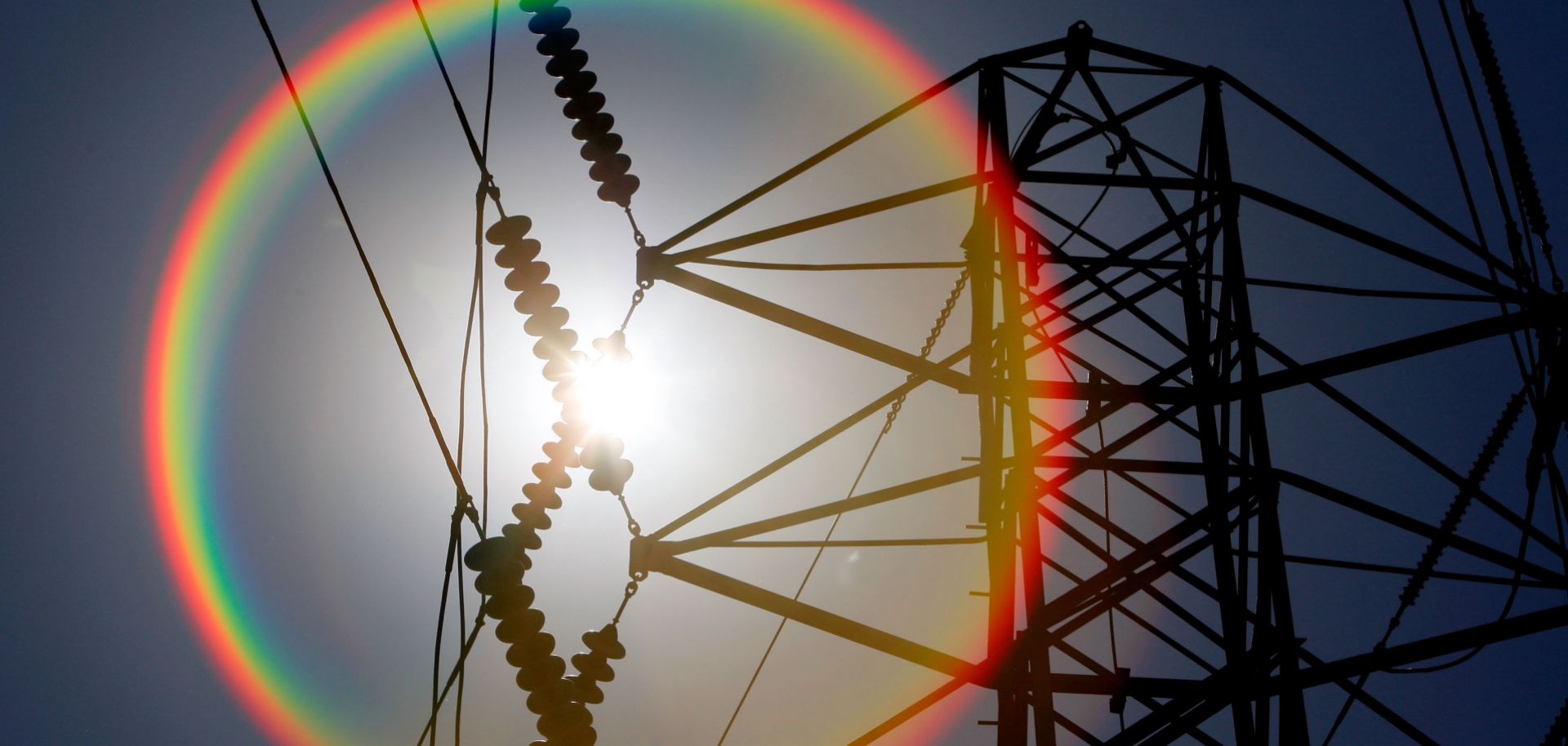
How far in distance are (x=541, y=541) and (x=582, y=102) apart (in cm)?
355

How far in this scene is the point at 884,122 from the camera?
1052 cm

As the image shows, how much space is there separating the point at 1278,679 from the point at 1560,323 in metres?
3.10

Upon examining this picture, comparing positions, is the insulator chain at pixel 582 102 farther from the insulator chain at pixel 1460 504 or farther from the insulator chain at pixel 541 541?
the insulator chain at pixel 1460 504

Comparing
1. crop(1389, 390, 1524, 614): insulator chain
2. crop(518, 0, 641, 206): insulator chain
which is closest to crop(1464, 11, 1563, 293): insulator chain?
crop(1389, 390, 1524, 614): insulator chain

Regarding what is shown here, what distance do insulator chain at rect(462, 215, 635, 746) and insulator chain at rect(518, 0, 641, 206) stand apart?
1.22 m

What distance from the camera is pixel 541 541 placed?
8.66m

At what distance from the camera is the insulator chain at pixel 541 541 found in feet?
26.4

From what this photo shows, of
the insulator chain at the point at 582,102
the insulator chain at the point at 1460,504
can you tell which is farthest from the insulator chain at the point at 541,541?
the insulator chain at the point at 1460,504

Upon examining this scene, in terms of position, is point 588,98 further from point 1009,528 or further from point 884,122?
point 1009,528

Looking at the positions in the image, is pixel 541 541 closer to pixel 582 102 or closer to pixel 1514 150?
pixel 582 102

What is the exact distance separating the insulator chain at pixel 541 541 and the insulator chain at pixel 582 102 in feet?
4.02

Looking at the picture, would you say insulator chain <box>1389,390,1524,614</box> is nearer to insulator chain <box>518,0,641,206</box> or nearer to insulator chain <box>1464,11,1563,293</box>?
insulator chain <box>1464,11,1563,293</box>

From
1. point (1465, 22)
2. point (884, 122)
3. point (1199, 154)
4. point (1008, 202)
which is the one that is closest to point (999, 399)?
point (1008, 202)

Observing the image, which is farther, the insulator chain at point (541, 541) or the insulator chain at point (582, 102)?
the insulator chain at point (582, 102)
